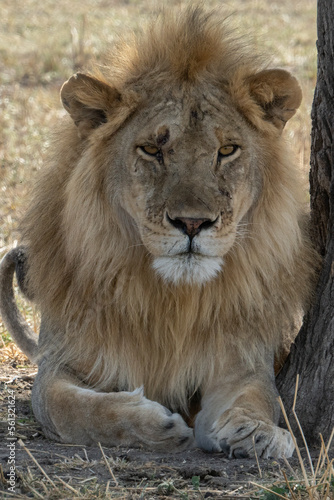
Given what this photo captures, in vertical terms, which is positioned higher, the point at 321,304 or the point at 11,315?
the point at 321,304

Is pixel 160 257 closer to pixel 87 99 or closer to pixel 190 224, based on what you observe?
pixel 190 224

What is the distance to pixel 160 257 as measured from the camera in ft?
11.0

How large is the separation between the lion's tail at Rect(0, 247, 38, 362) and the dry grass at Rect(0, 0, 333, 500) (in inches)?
5.1

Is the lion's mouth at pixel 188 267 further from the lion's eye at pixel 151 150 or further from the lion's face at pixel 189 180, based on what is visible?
the lion's eye at pixel 151 150

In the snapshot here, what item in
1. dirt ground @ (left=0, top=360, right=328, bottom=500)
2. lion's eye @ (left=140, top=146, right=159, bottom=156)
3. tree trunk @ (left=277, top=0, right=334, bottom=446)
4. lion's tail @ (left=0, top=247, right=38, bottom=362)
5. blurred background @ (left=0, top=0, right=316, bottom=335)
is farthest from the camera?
blurred background @ (left=0, top=0, right=316, bottom=335)

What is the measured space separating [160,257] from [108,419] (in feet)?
2.45

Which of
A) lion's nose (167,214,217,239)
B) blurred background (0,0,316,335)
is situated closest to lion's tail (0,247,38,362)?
blurred background (0,0,316,335)

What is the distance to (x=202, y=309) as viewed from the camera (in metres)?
3.75

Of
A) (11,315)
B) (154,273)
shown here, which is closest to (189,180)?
(154,273)

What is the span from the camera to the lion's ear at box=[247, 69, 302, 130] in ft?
11.9

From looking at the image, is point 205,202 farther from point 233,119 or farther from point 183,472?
point 183,472

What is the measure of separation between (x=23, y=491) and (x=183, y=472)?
61 centimetres

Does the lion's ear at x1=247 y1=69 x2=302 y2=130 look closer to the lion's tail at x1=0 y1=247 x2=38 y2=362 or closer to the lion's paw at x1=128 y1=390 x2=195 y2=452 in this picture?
the lion's paw at x1=128 y1=390 x2=195 y2=452

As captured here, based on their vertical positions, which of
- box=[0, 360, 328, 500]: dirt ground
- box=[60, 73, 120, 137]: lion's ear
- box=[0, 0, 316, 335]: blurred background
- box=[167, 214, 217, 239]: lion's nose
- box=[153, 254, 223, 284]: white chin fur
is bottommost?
box=[0, 360, 328, 500]: dirt ground
